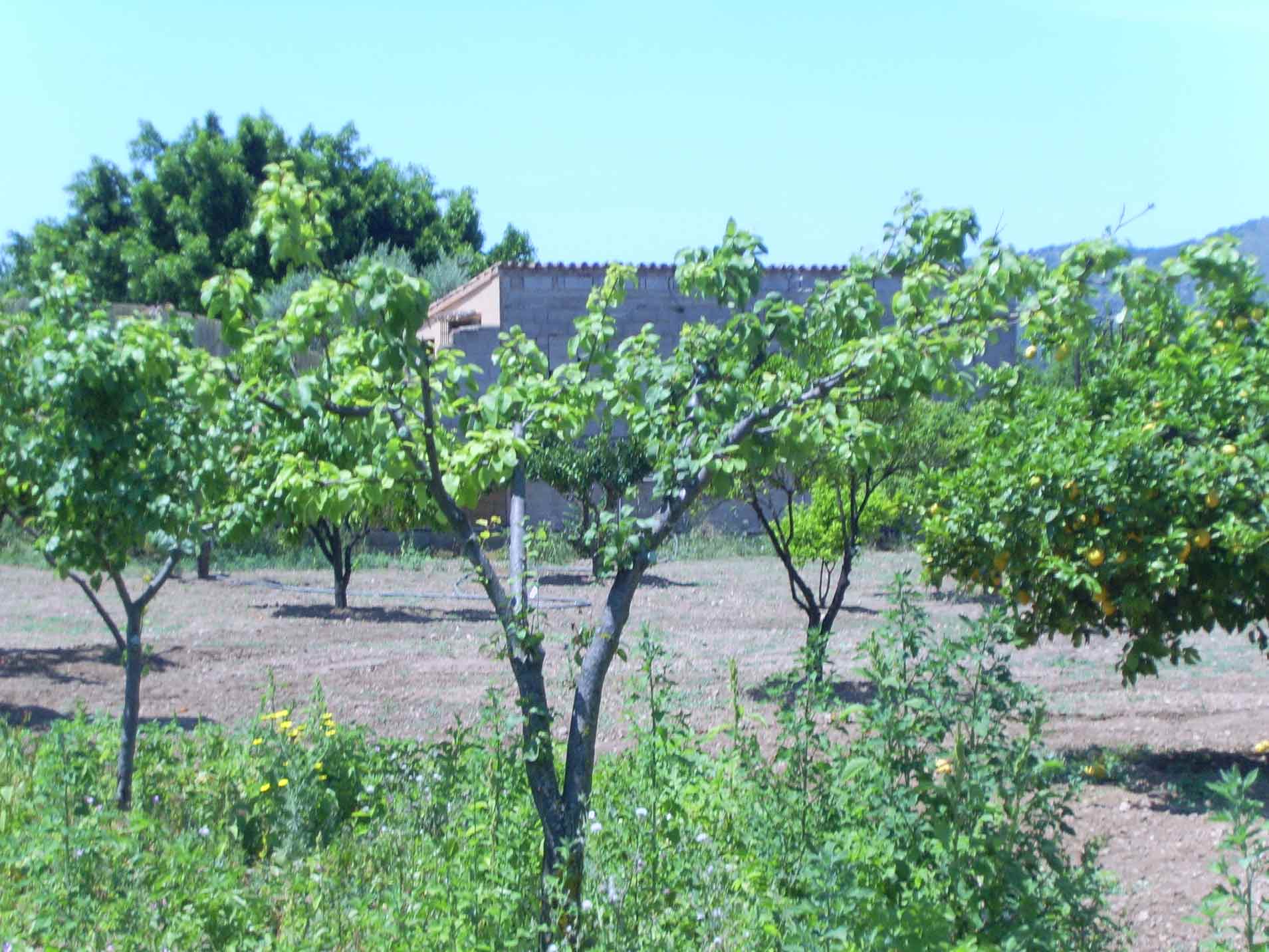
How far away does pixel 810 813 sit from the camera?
3.71 m

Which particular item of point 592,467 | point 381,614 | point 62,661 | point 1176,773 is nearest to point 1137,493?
point 1176,773

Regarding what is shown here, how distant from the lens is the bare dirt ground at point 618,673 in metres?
5.71

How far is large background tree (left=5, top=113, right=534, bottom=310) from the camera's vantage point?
30.9 m

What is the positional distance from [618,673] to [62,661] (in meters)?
4.56

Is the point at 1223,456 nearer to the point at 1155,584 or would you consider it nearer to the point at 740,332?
the point at 1155,584

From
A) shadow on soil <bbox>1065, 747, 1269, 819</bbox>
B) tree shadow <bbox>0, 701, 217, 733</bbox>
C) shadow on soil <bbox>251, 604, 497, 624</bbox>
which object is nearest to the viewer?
shadow on soil <bbox>1065, 747, 1269, 819</bbox>

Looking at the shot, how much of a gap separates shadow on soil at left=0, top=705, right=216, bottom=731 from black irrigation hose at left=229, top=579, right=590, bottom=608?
5.45m

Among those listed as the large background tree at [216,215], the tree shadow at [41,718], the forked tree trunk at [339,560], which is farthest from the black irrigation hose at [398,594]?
the large background tree at [216,215]

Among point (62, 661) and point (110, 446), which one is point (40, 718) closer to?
point (62, 661)

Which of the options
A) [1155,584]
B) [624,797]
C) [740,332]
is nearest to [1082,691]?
[1155,584]

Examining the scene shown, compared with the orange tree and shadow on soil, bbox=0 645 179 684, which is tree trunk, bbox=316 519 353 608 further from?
the orange tree

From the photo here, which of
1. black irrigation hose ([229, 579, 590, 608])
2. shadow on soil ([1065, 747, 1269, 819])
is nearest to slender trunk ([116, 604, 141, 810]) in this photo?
shadow on soil ([1065, 747, 1269, 819])

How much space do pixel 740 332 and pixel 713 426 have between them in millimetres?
312

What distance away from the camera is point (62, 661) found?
10.2 meters
